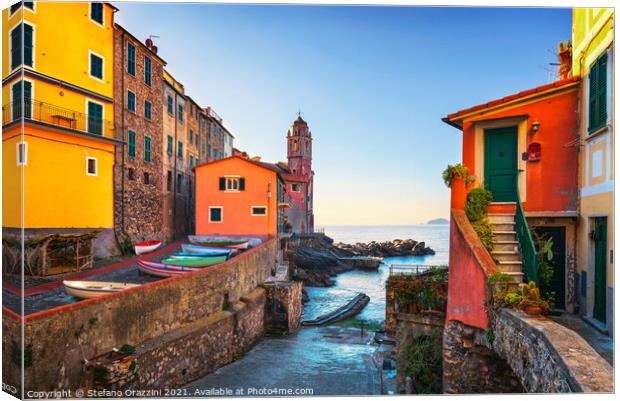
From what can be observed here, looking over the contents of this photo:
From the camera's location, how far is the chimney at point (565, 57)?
713 centimetres

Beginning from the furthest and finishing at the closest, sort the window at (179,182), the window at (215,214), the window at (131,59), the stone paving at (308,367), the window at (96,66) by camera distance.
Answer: the window at (215,214) < the window at (179,182) < the stone paving at (308,367) < the window at (131,59) < the window at (96,66)

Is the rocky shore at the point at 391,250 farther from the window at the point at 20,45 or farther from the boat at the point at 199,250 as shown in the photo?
the window at the point at 20,45

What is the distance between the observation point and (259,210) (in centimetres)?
2166

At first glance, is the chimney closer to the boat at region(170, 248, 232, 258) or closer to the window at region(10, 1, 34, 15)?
the window at region(10, 1, 34, 15)

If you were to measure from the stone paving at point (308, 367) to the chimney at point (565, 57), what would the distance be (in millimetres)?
8049

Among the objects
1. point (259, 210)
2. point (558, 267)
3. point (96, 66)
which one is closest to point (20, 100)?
point (96, 66)

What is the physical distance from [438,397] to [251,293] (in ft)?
35.7

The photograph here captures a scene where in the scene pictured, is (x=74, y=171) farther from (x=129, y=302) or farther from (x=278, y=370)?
(x=278, y=370)

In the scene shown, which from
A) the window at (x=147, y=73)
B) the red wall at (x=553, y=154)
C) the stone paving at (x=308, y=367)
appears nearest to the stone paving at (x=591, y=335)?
the red wall at (x=553, y=154)

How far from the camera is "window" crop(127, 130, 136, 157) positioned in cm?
957

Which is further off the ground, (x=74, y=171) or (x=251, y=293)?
(x=74, y=171)

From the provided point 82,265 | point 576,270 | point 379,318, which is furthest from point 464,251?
point 379,318

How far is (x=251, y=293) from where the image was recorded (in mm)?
15602

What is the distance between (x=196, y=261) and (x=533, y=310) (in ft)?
35.6
